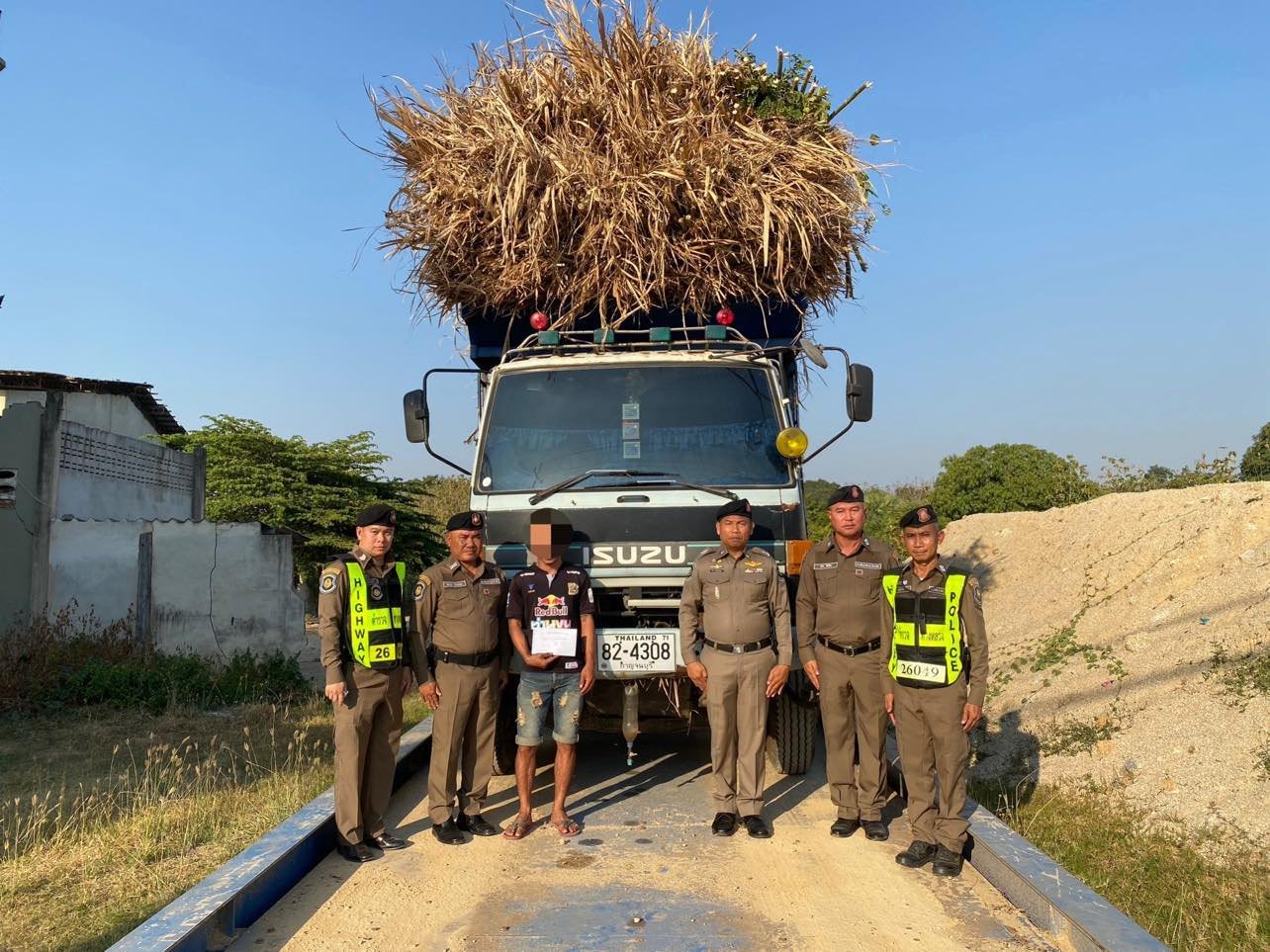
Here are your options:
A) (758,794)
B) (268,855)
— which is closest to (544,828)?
(758,794)

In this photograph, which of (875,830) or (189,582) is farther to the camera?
(189,582)

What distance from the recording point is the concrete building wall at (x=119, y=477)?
12094 millimetres

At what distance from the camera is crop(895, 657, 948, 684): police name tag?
448cm

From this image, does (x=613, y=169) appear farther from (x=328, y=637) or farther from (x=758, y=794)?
(x=758, y=794)

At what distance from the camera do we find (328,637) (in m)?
4.65

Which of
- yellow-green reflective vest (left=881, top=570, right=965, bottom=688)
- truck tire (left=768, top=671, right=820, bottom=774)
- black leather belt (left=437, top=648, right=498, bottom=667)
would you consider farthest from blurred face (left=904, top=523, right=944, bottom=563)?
black leather belt (left=437, top=648, right=498, bottom=667)

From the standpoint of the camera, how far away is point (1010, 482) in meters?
17.5

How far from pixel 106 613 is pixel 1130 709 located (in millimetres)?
11425

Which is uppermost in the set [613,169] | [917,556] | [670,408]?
[613,169]

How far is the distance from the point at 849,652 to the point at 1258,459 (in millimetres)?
16501

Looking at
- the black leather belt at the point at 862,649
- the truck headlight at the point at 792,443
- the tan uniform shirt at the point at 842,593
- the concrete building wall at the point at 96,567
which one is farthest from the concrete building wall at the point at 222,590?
the black leather belt at the point at 862,649

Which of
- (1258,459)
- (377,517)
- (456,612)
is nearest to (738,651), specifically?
(456,612)

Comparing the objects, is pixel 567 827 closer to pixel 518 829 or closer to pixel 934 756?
pixel 518 829

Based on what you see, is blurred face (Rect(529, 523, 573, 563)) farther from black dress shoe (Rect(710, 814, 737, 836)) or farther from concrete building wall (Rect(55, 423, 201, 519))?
concrete building wall (Rect(55, 423, 201, 519))
